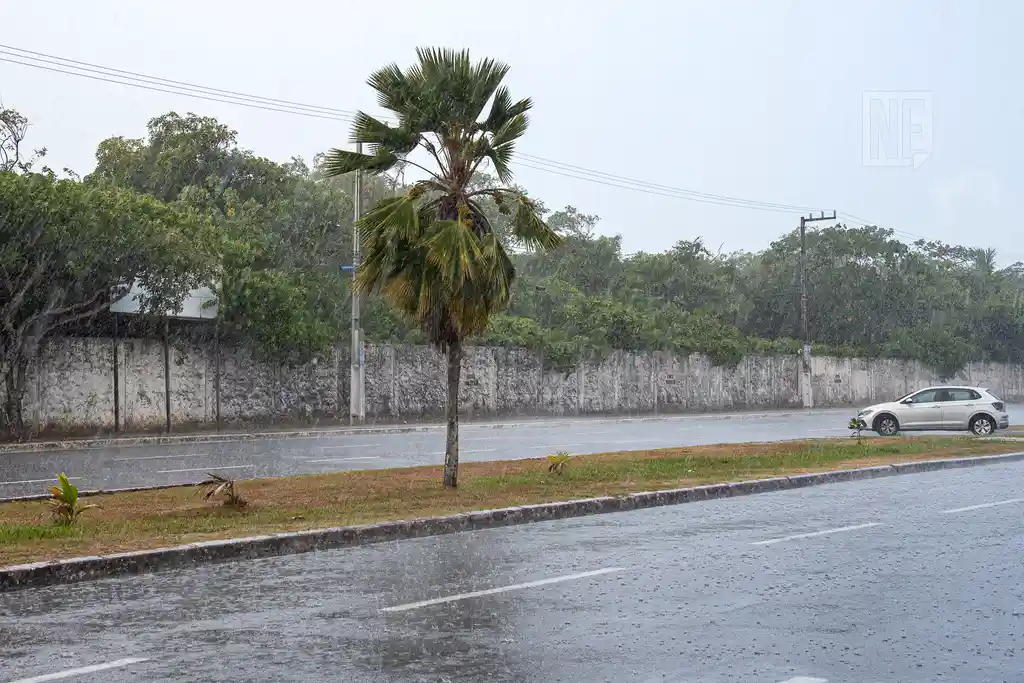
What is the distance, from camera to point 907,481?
62.9 ft

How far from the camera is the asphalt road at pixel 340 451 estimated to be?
2072 cm

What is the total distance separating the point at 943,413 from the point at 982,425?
40.4 inches

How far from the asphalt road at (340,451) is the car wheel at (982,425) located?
367 centimetres

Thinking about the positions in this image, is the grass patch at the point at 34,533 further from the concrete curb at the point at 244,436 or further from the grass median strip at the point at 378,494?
the concrete curb at the point at 244,436

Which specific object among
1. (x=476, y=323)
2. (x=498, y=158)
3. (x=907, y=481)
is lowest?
(x=907, y=481)

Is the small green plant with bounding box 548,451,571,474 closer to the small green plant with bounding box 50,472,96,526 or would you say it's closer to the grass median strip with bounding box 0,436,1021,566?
the grass median strip with bounding box 0,436,1021,566

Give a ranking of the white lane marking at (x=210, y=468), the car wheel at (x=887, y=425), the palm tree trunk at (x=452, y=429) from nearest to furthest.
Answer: the palm tree trunk at (x=452, y=429) → the white lane marking at (x=210, y=468) → the car wheel at (x=887, y=425)

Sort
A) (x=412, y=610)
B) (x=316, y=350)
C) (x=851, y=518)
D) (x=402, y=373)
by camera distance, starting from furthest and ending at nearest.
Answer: (x=402, y=373), (x=316, y=350), (x=851, y=518), (x=412, y=610)

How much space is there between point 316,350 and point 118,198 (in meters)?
9.88

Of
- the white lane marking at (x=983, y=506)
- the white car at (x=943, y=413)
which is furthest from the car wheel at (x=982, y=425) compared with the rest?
the white lane marking at (x=983, y=506)

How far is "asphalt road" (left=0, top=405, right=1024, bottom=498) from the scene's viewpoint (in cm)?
2072

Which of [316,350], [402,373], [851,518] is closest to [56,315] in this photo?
[316,350]

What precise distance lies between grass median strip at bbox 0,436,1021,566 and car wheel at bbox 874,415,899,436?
7931 millimetres

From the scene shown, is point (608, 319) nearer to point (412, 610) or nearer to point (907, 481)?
point (907, 481)
